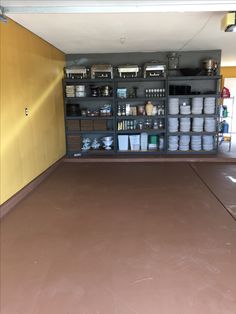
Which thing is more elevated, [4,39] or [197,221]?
[4,39]

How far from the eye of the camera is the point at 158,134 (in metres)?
6.74

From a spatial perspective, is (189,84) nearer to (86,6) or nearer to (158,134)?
(158,134)

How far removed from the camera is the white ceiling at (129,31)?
374cm

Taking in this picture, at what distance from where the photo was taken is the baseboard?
3388mm

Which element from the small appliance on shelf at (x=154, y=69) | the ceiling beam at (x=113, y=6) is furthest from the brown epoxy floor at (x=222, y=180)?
the ceiling beam at (x=113, y=6)

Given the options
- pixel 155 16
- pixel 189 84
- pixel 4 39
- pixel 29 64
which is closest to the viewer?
pixel 4 39

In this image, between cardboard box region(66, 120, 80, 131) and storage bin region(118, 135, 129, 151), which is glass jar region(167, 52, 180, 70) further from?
cardboard box region(66, 120, 80, 131)

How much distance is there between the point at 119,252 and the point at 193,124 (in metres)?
4.66

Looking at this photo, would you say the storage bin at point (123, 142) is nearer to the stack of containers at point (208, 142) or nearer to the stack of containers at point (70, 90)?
the stack of containers at point (70, 90)

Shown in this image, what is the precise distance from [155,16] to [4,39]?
204 cm

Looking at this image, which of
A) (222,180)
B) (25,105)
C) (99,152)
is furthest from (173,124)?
(25,105)

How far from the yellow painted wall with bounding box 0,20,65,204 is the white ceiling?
27 cm

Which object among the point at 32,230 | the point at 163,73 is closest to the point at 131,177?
the point at 32,230

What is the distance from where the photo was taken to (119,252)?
2.51m
